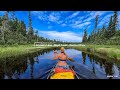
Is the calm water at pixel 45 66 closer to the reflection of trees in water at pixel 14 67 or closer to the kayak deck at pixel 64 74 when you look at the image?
the reflection of trees in water at pixel 14 67

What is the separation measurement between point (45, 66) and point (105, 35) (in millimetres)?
2808

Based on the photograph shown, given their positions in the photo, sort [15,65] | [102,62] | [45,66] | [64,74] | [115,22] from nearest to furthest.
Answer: [64,74]
[115,22]
[15,65]
[45,66]
[102,62]

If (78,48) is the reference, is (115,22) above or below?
above

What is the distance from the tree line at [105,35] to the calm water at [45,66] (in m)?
0.66

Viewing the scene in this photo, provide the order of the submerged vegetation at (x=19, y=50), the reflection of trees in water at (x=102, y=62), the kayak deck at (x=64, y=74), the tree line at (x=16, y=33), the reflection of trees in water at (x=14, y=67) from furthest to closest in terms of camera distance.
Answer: the reflection of trees in water at (x=102, y=62)
the submerged vegetation at (x=19, y=50)
the tree line at (x=16, y=33)
the reflection of trees in water at (x=14, y=67)
the kayak deck at (x=64, y=74)

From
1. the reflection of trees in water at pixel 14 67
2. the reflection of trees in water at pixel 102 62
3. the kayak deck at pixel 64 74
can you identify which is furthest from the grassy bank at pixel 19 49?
the reflection of trees in water at pixel 102 62

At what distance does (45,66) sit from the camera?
22.8 ft

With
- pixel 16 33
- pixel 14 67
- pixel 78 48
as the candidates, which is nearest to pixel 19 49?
pixel 16 33

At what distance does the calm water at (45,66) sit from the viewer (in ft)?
19.1

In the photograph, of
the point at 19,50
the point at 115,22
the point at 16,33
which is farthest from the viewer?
the point at 19,50

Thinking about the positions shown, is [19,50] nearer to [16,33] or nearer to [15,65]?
[16,33]
